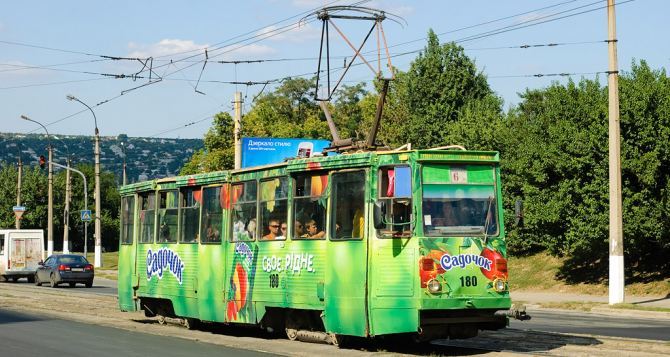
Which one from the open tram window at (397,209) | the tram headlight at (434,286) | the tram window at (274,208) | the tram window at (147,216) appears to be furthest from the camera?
the tram window at (147,216)

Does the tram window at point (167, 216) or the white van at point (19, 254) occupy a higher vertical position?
A: the tram window at point (167, 216)

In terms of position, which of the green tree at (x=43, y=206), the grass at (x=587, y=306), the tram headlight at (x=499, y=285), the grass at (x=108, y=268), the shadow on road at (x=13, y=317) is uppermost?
the green tree at (x=43, y=206)

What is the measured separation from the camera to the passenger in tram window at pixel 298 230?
1753cm

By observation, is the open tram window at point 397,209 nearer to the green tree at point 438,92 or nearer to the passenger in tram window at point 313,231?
the passenger in tram window at point 313,231

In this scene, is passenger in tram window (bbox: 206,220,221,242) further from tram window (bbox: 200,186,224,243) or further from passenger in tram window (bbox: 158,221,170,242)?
passenger in tram window (bbox: 158,221,170,242)

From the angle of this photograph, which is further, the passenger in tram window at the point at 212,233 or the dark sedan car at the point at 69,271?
the dark sedan car at the point at 69,271

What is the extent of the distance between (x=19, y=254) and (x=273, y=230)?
3627 centimetres

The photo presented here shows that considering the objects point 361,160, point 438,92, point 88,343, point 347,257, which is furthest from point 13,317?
point 438,92

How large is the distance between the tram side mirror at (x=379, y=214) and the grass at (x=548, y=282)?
866 inches

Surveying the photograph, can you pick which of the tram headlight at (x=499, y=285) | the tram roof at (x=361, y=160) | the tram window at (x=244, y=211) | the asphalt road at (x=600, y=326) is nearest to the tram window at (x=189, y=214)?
the tram roof at (x=361, y=160)

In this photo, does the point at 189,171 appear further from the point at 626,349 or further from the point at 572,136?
the point at 626,349

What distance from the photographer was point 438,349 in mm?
16312

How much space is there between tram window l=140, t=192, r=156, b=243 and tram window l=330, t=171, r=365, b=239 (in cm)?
748

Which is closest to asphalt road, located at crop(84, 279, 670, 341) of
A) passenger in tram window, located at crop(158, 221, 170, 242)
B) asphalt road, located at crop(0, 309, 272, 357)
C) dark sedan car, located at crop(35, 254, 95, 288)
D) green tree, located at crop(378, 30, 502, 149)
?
asphalt road, located at crop(0, 309, 272, 357)
